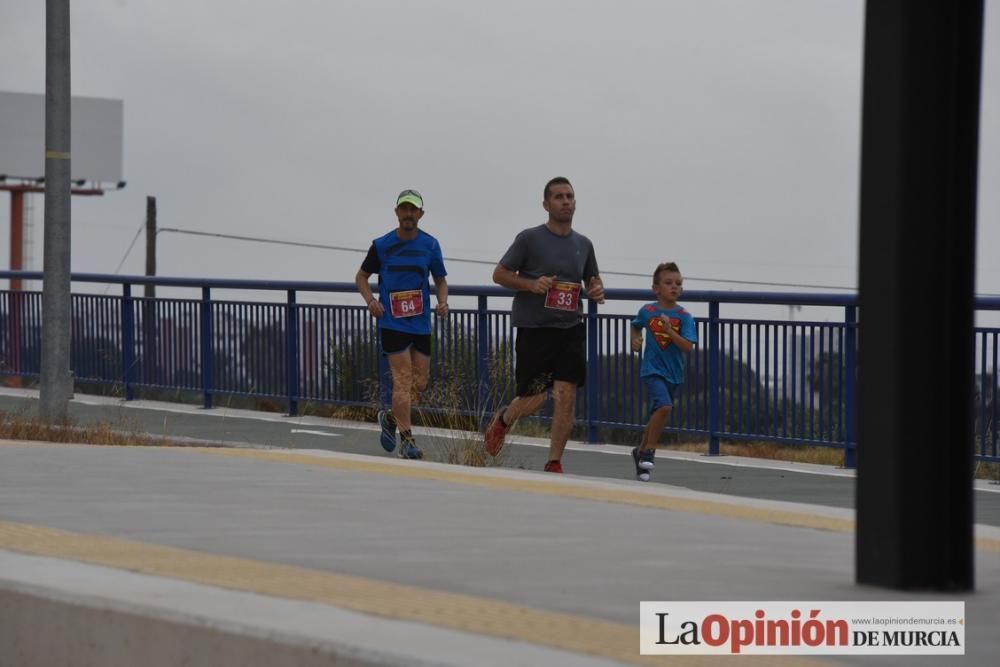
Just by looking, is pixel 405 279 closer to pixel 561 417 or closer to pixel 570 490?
pixel 561 417

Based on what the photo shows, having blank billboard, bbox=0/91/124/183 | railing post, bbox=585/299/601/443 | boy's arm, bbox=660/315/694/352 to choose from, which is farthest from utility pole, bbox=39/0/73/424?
blank billboard, bbox=0/91/124/183

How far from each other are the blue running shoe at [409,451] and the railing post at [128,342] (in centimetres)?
686

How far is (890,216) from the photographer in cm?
561

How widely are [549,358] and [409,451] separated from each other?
1.30 metres

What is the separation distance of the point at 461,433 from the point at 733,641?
877cm

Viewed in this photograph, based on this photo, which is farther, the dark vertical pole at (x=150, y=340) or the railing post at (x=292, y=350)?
the dark vertical pole at (x=150, y=340)

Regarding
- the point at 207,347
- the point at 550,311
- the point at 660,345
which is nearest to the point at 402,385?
the point at 550,311

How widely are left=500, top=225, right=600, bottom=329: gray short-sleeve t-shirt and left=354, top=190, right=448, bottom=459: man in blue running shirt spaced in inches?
42.4

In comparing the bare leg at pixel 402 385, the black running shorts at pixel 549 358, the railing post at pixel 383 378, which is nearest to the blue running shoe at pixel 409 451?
the bare leg at pixel 402 385

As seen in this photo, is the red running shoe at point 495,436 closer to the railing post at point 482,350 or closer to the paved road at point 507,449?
the paved road at point 507,449

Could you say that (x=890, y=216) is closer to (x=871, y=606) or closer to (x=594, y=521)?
(x=871, y=606)

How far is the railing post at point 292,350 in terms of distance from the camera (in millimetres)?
17531

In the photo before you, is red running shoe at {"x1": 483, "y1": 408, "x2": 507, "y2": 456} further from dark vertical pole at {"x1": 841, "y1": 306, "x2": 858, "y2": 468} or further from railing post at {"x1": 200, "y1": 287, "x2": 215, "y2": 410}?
railing post at {"x1": 200, "y1": 287, "x2": 215, "y2": 410}

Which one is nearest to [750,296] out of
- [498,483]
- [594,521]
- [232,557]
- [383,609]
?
[498,483]
